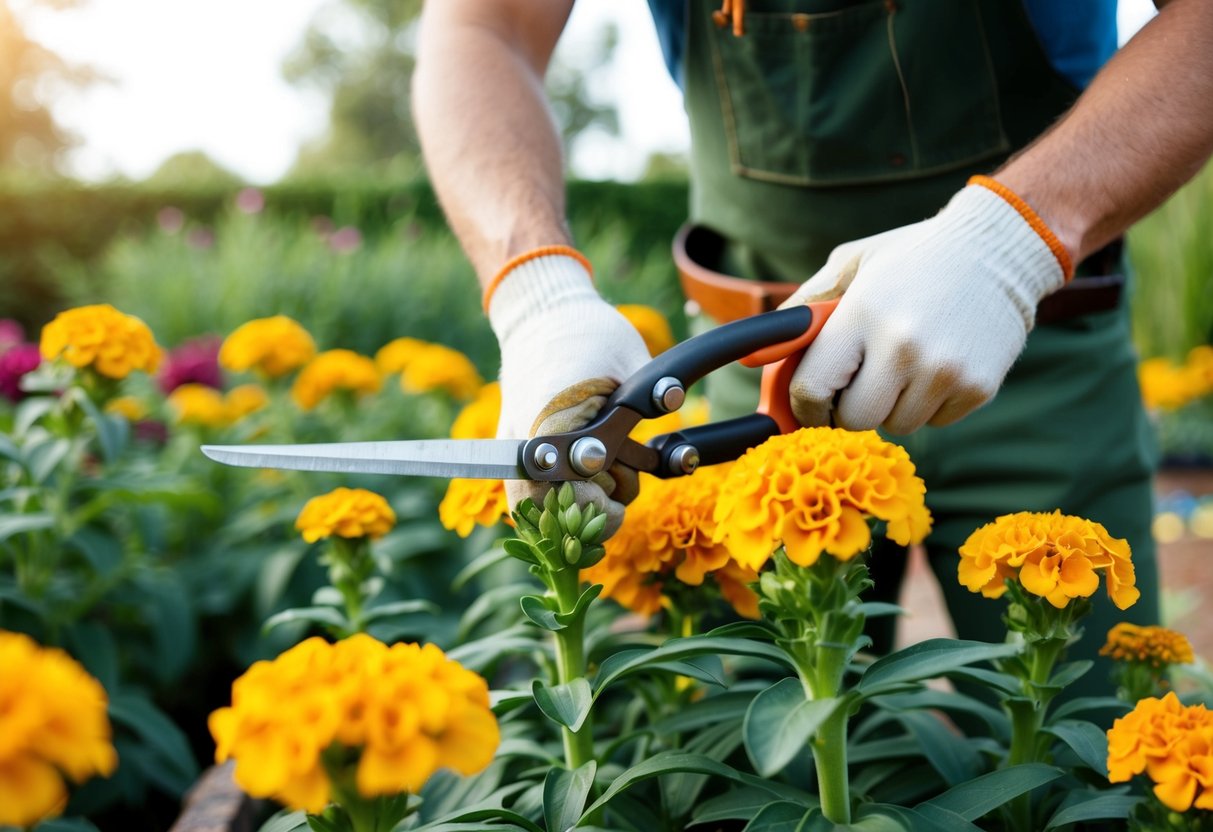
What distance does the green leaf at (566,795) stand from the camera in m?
1.02

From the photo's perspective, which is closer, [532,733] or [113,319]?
[532,733]

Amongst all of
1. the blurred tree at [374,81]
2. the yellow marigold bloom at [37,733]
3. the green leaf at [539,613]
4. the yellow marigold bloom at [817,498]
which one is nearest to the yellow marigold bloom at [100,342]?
the green leaf at [539,613]

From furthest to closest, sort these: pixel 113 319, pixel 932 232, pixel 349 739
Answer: pixel 113 319, pixel 932 232, pixel 349 739

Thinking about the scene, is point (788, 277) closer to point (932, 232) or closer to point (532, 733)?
point (932, 232)

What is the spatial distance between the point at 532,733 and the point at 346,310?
402 cm

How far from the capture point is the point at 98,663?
1835 mm

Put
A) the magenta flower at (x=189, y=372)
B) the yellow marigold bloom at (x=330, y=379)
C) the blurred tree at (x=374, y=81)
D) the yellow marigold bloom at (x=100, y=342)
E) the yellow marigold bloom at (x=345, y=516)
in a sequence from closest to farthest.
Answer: the yellow marigold bloom at (x=345, y=516) → the yellow marigold bloom at (x=100, y=342) → the yellow marigold bloom at (x=330, y=379) → the magenta flower at (x=189, y=372) → the blurred tree at (x=374, y=81)

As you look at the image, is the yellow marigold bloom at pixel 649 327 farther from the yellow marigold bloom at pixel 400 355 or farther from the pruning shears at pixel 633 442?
the pruning shears at pixel 633 442

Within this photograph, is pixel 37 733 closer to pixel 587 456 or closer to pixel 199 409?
pixel 587 456

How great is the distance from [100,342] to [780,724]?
1.40 metres

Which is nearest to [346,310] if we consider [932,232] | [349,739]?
[932,232]

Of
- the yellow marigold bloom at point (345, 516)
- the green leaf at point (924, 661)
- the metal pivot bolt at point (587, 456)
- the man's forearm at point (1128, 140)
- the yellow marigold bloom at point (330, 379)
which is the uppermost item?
the man's forearm at point (1128, 140)

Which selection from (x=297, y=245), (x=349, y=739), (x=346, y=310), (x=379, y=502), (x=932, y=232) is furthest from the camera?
(x=297, y=245)

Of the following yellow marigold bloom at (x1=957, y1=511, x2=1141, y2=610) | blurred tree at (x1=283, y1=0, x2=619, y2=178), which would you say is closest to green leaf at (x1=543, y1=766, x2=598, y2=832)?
yellow marigold bloom at (x1=957, y1=511, x2=1141, y2=610)
